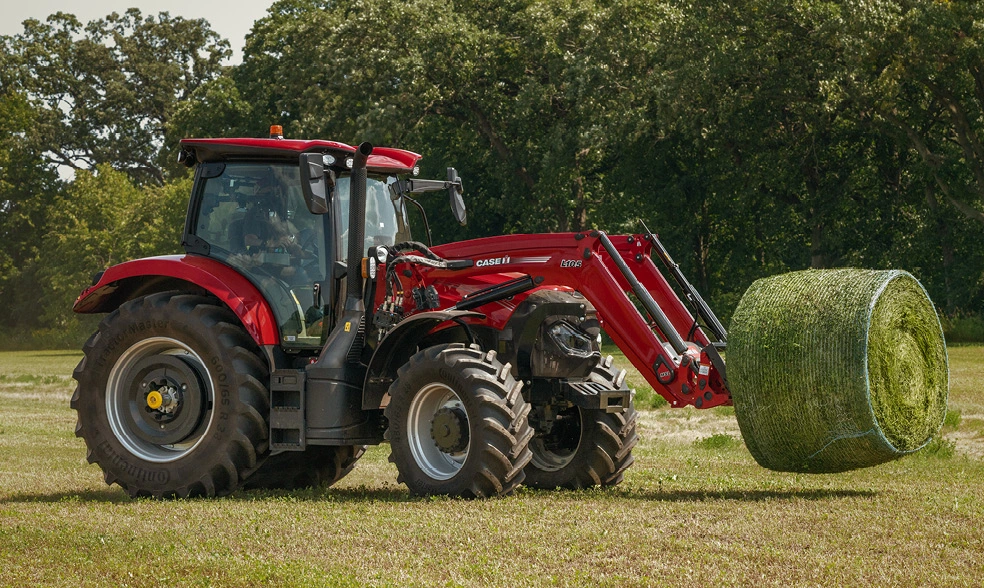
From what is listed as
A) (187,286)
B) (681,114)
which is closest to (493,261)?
(187,286)

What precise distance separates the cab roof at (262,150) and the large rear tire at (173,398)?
1.18 meters

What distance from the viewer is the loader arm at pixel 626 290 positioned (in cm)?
1001

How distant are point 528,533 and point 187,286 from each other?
4.40 metres

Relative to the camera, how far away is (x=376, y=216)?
11.1 meters

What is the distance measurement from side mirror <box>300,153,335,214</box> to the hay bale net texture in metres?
3.21

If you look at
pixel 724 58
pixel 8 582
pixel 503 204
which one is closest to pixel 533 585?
pixel 8 582

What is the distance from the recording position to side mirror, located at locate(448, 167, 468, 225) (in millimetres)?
11578

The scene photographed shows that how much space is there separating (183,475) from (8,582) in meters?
3.63

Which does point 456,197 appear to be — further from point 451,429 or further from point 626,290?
point 451,429

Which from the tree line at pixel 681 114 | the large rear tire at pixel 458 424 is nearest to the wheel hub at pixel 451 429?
the large rear tire at pixel 458 424

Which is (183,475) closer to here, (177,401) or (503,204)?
(177,401)

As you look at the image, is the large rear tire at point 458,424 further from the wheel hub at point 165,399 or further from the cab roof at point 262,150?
the cab roof at point 262,150

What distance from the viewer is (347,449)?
1161 centimetres

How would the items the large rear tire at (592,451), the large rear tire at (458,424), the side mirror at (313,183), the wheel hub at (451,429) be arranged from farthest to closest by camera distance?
the large rear tire at (592,451) < the side mirror at (313,183) < the wheel hub at (451,429) < the large rear tire at (458,424)
